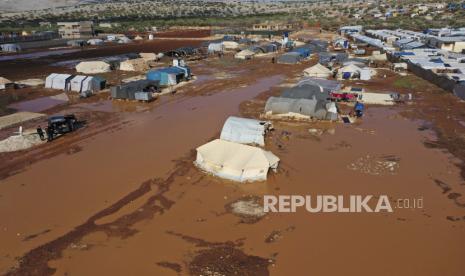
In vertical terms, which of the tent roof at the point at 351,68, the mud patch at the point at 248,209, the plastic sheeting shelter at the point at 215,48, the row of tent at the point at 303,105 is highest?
the plastic sheeting shelter at the point at 215,48

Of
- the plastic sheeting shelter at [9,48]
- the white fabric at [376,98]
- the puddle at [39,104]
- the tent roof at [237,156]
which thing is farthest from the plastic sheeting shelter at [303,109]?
the plastic sheeting shelter at [9,48]

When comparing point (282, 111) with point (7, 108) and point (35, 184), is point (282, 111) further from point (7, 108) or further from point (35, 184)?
point (7, 108)

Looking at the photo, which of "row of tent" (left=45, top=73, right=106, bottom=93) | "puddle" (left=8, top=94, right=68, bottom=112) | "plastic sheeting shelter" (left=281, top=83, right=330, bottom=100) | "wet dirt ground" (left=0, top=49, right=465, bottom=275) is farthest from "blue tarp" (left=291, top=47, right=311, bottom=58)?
"puddle" (left=8, top=94, right=68, bottom=112)

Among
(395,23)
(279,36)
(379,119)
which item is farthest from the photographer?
(395,23)

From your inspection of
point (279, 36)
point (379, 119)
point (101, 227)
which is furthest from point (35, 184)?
point (279, 36)

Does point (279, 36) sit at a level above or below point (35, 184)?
above

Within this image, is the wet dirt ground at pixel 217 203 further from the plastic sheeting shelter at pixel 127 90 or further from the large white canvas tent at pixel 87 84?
the large white canvas tent at pixel 87 84

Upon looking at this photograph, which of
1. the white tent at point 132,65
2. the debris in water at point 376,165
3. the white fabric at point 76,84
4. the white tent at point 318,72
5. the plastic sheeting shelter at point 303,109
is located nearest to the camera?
the debris in water at point 376,165
